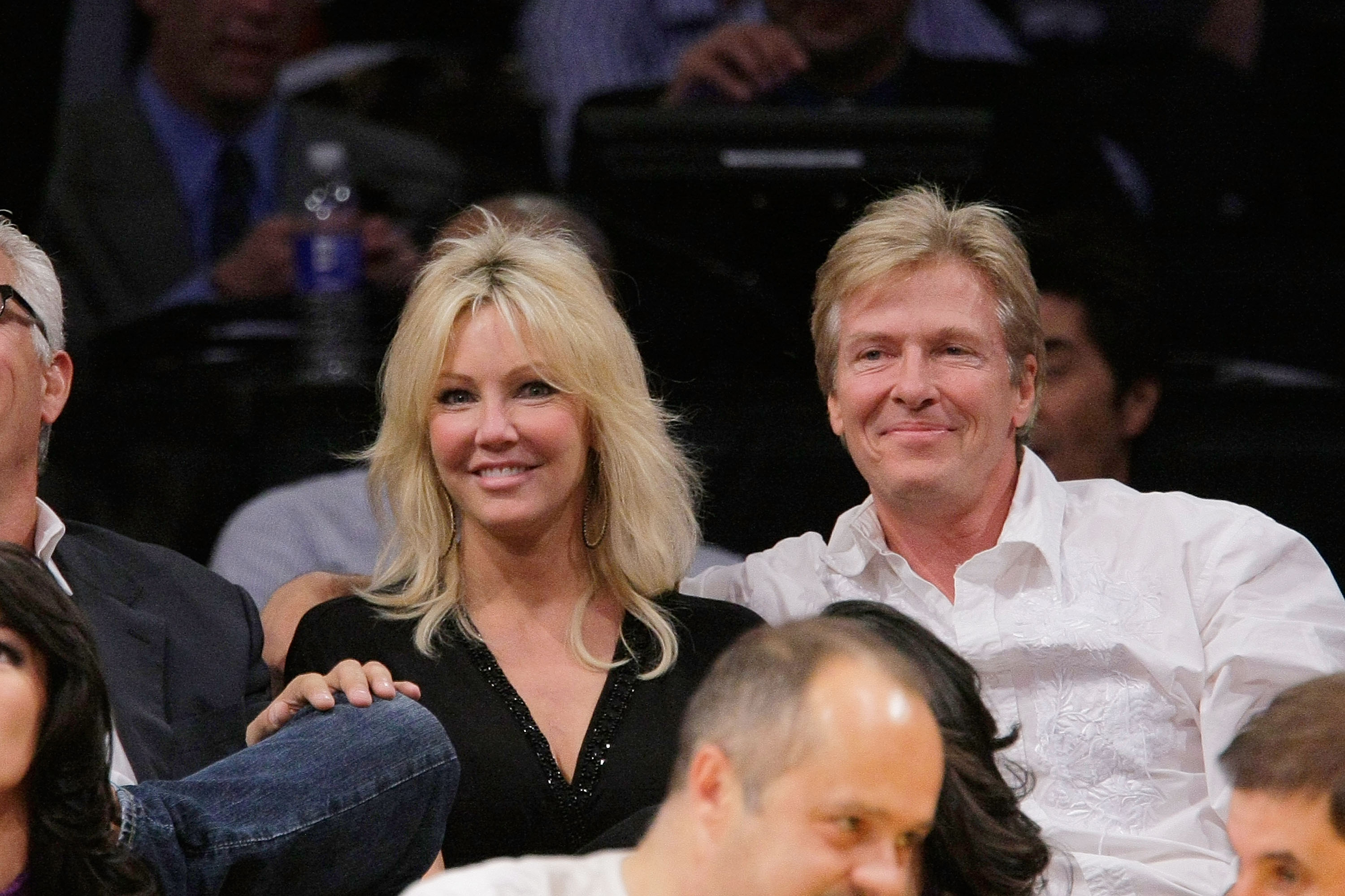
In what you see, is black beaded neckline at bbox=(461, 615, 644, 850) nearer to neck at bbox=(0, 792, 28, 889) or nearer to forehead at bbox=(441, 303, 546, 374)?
forehead at bbox=(441, 303, 546, 374)

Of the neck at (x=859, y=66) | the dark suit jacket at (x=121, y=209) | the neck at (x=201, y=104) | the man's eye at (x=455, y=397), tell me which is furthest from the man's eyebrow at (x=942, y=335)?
the neck at (x=201, y=104)

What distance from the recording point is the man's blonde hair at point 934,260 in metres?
2.38

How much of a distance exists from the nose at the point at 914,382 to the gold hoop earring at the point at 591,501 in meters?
0.38

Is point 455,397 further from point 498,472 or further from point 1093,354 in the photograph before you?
point 1093,354

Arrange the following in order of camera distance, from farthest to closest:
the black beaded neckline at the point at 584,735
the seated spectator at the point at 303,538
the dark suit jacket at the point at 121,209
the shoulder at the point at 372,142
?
the shoulder at the point at 372,142 < the dark suit jacket at the point at 121,209 < the seated spectator at the point at 303,538 < the black beaded neckline at the point at 584,735

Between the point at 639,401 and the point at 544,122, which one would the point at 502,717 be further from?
the point at 544,122

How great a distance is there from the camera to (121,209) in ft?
12.9

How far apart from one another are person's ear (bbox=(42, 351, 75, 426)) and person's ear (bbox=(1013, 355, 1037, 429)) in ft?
3.84

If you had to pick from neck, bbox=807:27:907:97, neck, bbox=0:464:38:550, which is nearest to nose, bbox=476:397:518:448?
neck, bbox=0:464:38:550

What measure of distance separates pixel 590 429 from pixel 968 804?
83cm

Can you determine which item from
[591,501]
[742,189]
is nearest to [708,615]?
[591,501]

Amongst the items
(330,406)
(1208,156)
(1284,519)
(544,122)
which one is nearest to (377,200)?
(544,122)

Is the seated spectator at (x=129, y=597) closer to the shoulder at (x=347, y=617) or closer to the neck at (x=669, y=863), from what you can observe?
the shoulder at (x=347, y=617)

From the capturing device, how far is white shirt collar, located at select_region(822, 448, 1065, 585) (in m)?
2.30
